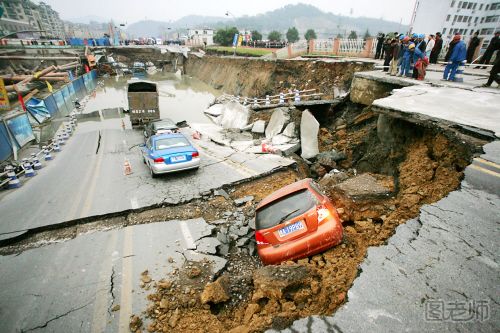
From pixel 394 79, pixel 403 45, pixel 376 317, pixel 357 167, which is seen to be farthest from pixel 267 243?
pixel 403 45

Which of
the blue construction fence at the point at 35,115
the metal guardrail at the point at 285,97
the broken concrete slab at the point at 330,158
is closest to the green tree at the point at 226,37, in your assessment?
the blue construction fence at the point at 35,115

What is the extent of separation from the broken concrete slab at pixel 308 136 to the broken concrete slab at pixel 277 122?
3.32 feet

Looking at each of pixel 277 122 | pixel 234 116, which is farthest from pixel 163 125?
pixel 277 122

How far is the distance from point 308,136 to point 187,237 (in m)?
7.36

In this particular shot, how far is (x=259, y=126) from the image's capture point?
45.4ft

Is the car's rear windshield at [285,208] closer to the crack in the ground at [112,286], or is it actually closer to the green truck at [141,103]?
the crack in the ground at [112,286]

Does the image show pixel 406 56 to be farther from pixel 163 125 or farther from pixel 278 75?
pixel 278 75

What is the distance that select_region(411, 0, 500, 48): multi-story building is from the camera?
70.4m

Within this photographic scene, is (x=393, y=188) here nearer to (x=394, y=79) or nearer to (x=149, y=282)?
(x=149, y=282)

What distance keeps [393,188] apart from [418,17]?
9269 cm

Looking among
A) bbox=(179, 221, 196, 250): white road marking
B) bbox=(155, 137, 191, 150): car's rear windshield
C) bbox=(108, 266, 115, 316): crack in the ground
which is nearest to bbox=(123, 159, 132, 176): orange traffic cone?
bbox=(155, 137, 191, 150): car's rear windshield

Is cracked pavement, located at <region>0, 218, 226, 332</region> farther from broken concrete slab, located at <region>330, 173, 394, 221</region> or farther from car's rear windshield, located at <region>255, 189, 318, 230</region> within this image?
broken concrete slab, located at <region>330, 173, 394, 221</region>

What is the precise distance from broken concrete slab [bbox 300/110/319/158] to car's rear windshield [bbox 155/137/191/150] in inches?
193

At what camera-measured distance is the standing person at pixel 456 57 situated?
370 inches
